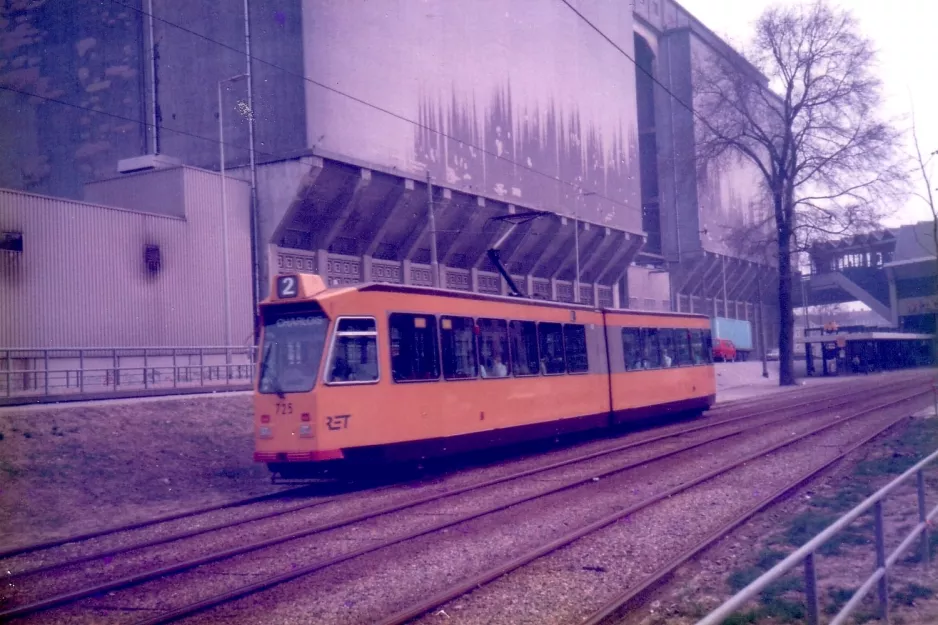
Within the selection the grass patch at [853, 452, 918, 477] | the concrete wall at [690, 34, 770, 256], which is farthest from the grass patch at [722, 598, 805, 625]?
the concrete wall at [690, 34, 770, 256]

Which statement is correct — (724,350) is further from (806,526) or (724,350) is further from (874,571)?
(874,571)

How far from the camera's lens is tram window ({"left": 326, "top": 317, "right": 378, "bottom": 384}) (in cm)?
1275

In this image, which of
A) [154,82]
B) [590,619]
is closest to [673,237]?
[154,82]

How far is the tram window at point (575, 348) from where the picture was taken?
18141 millimetres

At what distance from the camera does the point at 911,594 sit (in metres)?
6.18

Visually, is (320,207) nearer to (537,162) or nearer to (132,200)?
(132,200)

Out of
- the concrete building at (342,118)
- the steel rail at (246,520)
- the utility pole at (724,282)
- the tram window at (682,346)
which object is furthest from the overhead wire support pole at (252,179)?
the utility pole at (724,282)

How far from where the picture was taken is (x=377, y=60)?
107 ft

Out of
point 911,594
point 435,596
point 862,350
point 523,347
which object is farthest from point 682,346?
point 862,350

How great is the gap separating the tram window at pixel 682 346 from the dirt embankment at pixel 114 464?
11365mm

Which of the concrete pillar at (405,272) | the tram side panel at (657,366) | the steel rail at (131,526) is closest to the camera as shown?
the steel rail at (131,526)

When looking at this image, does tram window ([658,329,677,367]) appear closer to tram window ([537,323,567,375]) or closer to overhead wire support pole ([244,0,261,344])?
tram window ([537,323,567,375])

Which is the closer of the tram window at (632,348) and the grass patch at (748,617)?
the grass patch at (748,617)

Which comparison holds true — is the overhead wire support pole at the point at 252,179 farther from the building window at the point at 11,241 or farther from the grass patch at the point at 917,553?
the grass patch at the point at 917,553
